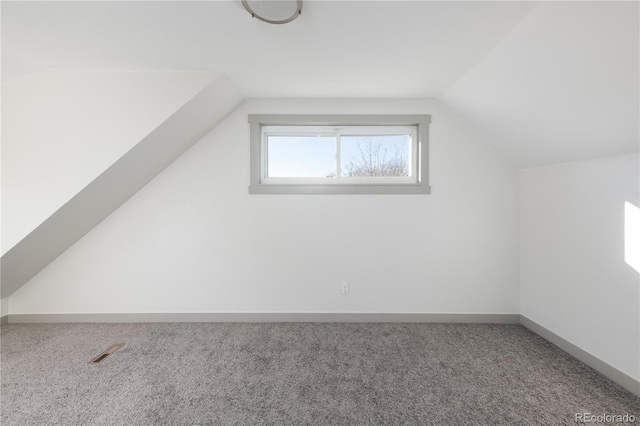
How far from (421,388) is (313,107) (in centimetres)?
244

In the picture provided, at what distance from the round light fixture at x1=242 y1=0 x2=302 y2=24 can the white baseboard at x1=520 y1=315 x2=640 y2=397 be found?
288 centimetres

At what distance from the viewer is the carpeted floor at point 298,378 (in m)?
1.38

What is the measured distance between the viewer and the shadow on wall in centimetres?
150

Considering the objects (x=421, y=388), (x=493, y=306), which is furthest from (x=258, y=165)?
(x=493, y=306)

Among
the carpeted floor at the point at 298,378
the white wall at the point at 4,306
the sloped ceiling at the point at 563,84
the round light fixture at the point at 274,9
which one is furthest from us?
the white wall at the point at 4,306

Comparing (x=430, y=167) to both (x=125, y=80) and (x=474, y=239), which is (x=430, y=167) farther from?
(x=125, y=80)

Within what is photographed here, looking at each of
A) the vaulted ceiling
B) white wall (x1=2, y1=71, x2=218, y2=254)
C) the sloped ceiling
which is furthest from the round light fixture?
the sloped ceiling

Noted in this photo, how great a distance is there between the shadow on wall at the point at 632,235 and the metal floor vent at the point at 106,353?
3673 millimetres

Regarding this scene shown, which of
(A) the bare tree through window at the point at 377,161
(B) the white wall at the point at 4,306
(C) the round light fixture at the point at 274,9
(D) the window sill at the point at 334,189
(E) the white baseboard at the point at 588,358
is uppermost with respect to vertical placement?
(C) the round light fixture at the point at 274,9

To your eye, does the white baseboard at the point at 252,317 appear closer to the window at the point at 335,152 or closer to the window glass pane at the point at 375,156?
the window at the point at 335,152

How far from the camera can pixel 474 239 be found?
2422 mm

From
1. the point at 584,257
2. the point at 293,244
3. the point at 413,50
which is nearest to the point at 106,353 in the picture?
the point at 293,244

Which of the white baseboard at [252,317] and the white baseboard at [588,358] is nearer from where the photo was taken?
the white baseboard at [588,358]

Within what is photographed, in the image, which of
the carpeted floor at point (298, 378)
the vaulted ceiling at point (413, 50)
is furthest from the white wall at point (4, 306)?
the vaulted ceiling at point (413, 50)
